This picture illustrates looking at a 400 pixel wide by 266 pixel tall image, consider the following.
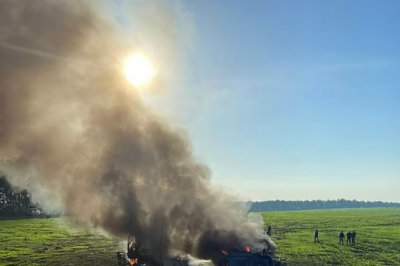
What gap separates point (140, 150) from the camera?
30406 mm

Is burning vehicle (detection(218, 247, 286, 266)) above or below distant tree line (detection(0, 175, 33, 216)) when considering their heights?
below

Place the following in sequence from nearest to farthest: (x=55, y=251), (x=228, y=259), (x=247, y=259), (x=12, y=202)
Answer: (x=247, y=259) → (x=228, y=259) → (x=55, y=251) → (x=12, y=202)

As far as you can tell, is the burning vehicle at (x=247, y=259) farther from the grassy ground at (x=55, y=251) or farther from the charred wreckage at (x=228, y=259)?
the grassy ground at (x=55, y=251)

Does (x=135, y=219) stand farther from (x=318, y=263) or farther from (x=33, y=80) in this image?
(x=318, y=263)

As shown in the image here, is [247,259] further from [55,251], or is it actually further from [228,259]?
[55,251]

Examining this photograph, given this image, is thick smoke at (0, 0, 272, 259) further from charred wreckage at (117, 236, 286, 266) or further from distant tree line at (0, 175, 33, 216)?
distant tree line at (0, 175, 33, 216)

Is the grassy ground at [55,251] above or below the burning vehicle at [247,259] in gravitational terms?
below

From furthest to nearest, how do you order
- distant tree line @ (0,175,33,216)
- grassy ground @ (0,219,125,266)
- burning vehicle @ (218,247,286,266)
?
1. distant tree line @ (0,175,33,216)
2. grassy ground @ (0,219,125,266)
3. burning vehicle @ (218,247,286,266)

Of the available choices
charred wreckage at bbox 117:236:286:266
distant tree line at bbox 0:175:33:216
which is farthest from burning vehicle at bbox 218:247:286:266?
distant tree line at bbox 0:175:33:216

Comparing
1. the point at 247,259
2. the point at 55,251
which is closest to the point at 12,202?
the point at 55,251

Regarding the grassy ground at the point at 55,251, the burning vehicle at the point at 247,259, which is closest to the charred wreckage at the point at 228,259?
the burning vehicle at the point at 247,259

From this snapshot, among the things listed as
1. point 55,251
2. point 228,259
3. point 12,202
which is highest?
point 12,202

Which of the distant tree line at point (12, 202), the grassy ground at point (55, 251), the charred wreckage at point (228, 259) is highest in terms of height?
the distant tree line at point (12, 202)

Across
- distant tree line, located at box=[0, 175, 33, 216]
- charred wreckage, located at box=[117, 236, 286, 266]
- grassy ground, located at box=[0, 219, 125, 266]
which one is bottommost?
grassy ground, located at box=[0, 219, 125, 266]
